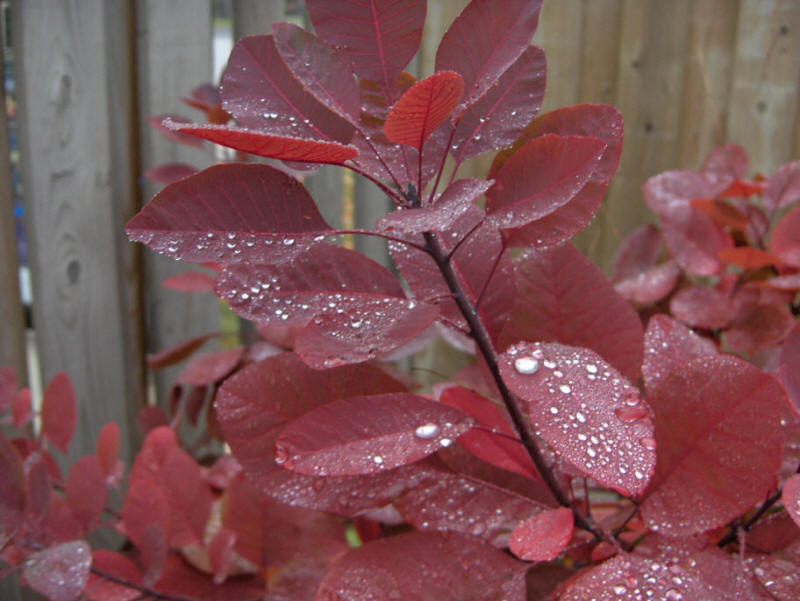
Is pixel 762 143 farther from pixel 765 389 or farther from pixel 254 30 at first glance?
pixel 765 389

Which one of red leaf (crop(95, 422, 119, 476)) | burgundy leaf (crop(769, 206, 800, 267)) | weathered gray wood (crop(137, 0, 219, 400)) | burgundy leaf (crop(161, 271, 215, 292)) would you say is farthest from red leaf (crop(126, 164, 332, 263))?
weathered gray wood (crop(137, 0, 219, 400))

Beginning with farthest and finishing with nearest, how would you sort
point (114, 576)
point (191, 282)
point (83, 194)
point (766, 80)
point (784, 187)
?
point (766, 80) → point (83, 194) → point (191, 282) → point (784, 187) → point (114, 576)

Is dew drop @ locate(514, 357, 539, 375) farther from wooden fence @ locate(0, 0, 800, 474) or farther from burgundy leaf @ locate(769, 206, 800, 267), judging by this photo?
wooden fence @ locate(0, 0, 800, 474)

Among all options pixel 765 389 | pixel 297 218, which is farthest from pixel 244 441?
pixel 765 389

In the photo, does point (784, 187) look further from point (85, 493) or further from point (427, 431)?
point (85, 493)

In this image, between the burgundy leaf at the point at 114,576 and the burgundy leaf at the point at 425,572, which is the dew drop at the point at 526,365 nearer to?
the burgundy leaf at the point at 425,572

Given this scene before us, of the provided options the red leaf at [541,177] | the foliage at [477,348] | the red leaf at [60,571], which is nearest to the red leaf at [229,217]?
the foliage at [477,348]

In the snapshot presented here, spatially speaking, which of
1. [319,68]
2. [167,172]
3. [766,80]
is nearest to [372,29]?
[319,68]
